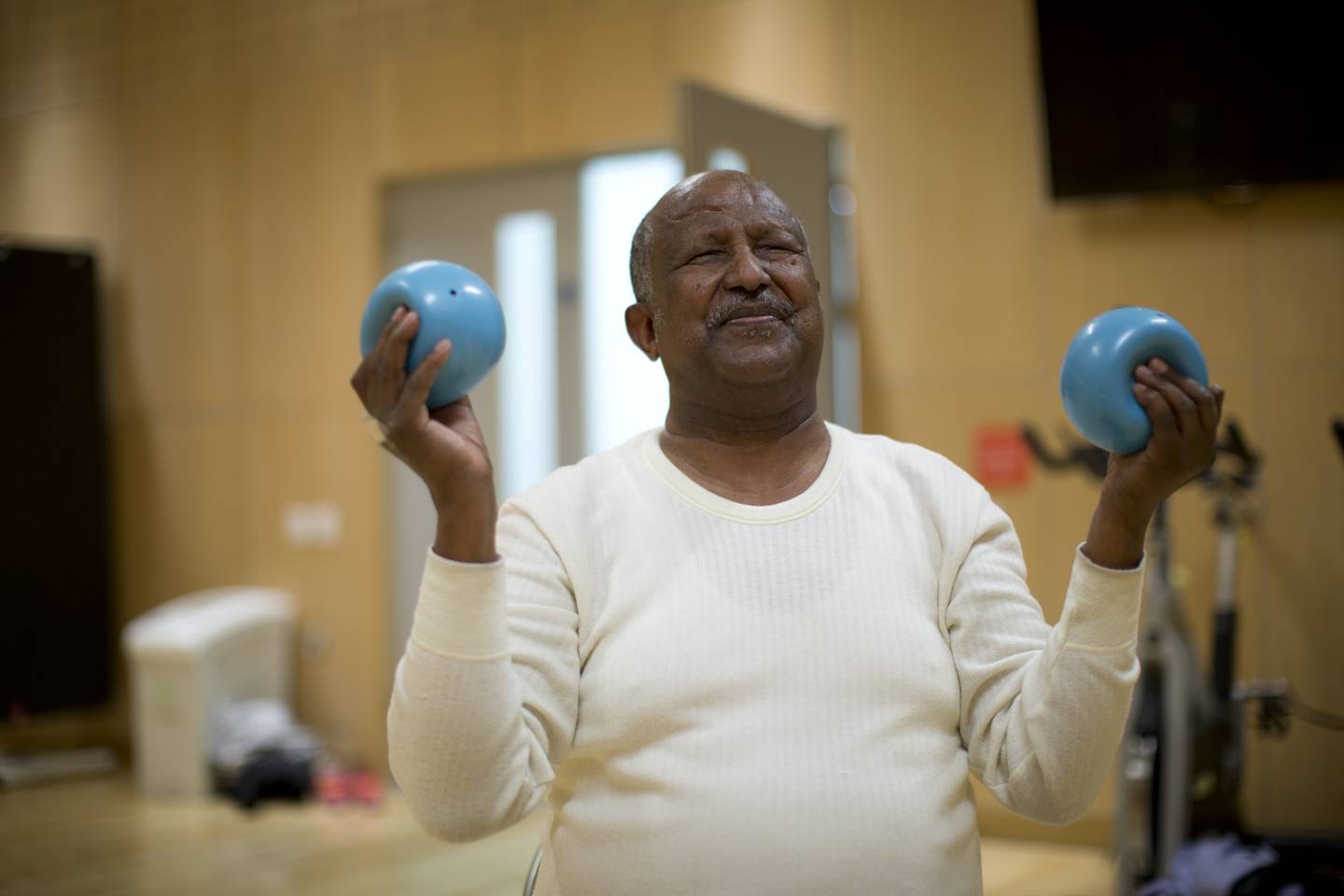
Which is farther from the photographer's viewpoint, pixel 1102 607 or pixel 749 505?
pixel 749 505

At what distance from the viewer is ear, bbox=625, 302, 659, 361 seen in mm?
1452

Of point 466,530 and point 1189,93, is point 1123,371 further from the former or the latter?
point 1189,93

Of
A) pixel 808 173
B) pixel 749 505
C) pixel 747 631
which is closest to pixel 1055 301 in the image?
pixel 808 173

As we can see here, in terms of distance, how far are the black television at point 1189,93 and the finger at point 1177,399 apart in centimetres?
282

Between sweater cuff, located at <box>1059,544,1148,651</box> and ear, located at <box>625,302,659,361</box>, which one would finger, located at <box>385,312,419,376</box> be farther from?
sweater cuff, located at <box>1059,544,1148,651</box>

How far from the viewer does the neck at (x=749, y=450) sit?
1.36m

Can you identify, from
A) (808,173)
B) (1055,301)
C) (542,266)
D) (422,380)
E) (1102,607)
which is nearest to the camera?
(422,380)

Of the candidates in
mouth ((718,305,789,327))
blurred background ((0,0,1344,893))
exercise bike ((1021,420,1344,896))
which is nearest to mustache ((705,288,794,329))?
mouth ((718,305,789,327))

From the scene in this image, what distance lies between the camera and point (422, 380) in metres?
1.05

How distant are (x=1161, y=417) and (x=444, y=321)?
57 centimetres

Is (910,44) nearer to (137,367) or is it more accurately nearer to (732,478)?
(732,478)

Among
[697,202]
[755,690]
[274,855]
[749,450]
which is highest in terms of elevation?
[697,202]

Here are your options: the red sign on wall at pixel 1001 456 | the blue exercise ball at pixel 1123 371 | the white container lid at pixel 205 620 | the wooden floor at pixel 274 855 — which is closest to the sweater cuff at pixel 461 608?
the blue exercise ball at pixel 1123 371

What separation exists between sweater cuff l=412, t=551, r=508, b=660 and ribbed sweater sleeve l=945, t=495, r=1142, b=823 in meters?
0.46
